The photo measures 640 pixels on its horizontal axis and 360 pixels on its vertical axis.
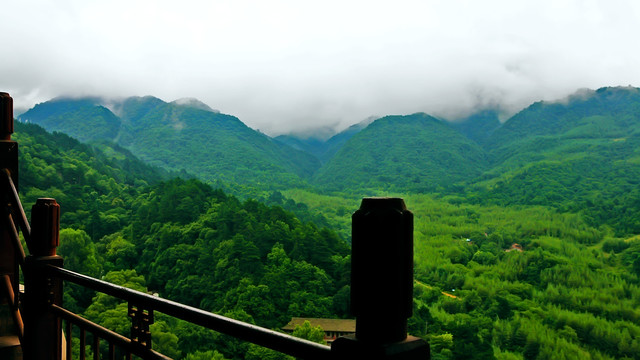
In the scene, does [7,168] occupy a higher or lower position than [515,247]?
higher

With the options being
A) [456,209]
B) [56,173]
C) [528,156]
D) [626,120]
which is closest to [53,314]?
[56,173]

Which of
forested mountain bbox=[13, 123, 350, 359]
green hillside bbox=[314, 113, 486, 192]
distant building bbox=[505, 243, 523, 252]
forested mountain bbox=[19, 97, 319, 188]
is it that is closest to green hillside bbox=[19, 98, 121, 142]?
forested mountain bbox=[19, 97, 319, 188]

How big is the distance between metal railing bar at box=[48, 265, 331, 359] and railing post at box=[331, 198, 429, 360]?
11cm

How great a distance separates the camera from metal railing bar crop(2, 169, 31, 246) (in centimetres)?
261

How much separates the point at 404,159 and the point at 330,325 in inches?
3367

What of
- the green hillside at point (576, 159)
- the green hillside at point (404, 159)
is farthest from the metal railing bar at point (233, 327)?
the green hillside at point (404, 159)

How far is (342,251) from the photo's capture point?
123 ft

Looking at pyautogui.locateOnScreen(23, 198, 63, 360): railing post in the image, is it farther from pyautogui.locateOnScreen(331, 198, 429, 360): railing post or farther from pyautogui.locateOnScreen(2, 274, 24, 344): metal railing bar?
pyautogui.locateOnScreen(331, 198, 429, 360): railing post

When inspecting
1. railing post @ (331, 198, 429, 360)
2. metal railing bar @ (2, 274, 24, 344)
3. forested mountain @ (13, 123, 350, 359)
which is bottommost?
forested mountain @ (13, 123, 350, 359)

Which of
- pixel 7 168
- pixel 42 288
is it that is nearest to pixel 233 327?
pixel 42 288

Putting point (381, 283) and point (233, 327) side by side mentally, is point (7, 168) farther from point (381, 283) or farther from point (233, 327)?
point (381, 283)

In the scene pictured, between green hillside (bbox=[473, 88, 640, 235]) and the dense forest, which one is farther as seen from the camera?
green hillside (bbox=[473, 88, 640, 235])

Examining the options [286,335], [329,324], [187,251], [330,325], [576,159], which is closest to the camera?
[286,335]

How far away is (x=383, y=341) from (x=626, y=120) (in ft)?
411
